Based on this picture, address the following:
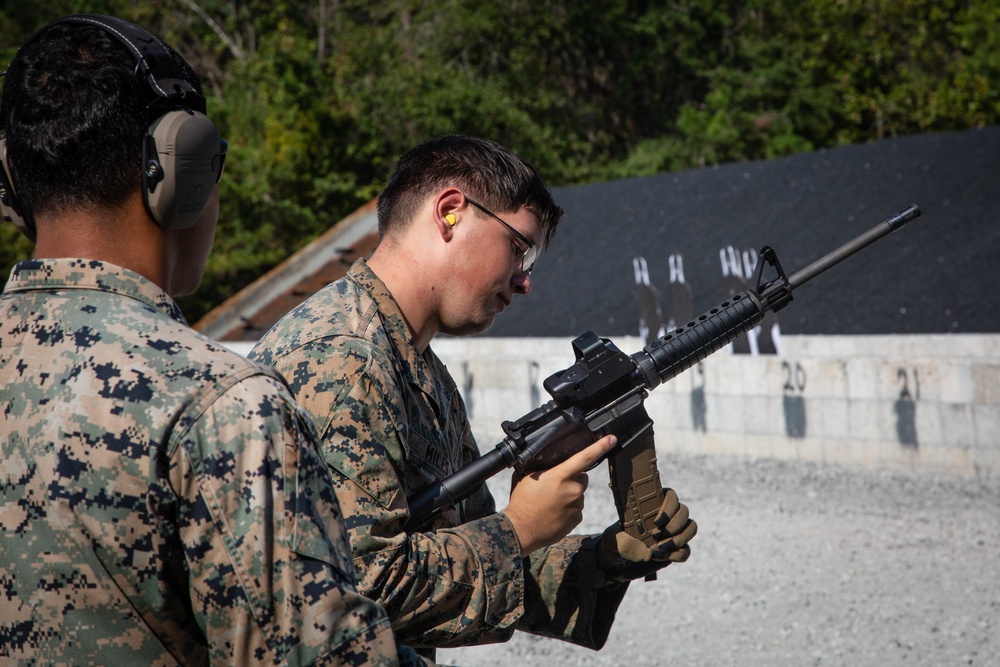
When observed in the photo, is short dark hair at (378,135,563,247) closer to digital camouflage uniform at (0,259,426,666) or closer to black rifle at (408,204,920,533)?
black rifle at (408,204,920,533)

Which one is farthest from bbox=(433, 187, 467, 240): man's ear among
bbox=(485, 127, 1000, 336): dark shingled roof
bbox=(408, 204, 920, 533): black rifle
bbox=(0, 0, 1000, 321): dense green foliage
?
bbox=(0, 0, 1000, 321): dense green foliage

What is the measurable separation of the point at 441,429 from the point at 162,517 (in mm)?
1129

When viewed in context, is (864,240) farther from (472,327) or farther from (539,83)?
(539,83)

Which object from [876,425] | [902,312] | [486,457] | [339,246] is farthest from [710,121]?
[486,457]

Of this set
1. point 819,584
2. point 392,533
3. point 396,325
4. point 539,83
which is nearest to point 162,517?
point 392,533

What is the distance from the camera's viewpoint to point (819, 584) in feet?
21.5

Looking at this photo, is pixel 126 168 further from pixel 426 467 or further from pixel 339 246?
pixel 339 246

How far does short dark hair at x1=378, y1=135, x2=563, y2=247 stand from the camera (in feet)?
7.97

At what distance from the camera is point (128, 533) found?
1.25m

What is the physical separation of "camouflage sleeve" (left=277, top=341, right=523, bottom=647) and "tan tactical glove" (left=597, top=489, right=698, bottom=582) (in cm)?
49

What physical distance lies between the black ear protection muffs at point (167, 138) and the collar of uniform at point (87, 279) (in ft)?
0.29

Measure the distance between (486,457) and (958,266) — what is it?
14138mm

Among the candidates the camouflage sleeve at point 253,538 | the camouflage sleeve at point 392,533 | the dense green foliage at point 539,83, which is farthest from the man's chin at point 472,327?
the dense green foliage at point 539,83

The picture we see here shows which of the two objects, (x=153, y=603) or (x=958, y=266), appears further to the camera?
(x=958, y=266)
